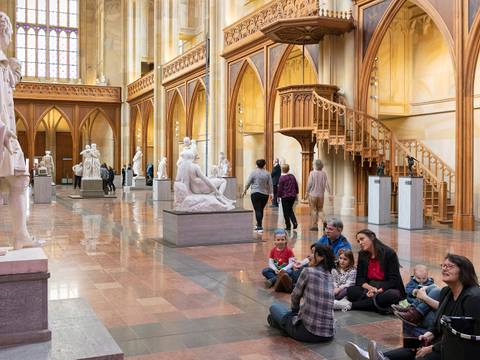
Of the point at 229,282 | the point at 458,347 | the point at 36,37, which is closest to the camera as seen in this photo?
the point at 458,347

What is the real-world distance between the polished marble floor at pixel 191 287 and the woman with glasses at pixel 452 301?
0.75m

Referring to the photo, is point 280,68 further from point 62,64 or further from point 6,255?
point 62,64

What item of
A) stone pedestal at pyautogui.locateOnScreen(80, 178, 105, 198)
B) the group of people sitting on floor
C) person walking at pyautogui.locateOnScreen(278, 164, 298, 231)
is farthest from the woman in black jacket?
stone pedestal at pyautogui.locateOnScreen(80, 178, 105, 198)

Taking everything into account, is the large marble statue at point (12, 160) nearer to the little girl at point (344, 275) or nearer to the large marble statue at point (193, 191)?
the little girl at point (344, 275)

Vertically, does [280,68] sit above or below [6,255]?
above

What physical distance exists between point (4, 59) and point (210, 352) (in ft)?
8.69

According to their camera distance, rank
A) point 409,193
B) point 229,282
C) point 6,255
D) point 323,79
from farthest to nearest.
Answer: point 323,79
point 409,193
point 229,282
point 6,255

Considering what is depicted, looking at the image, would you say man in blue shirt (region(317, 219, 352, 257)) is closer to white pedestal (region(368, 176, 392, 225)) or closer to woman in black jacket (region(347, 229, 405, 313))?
woman in black jacket (region(347, 229, 405, 313))

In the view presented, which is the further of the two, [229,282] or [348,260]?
[229,282]

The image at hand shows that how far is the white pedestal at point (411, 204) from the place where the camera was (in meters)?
12.6

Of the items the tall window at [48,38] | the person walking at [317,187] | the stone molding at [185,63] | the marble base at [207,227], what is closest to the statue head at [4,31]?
the marble base at [207,227]

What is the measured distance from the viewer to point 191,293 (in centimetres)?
643

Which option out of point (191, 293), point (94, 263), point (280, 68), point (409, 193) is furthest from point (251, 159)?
point (191, 293)

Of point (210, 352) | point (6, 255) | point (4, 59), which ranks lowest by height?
point (210, 352)
